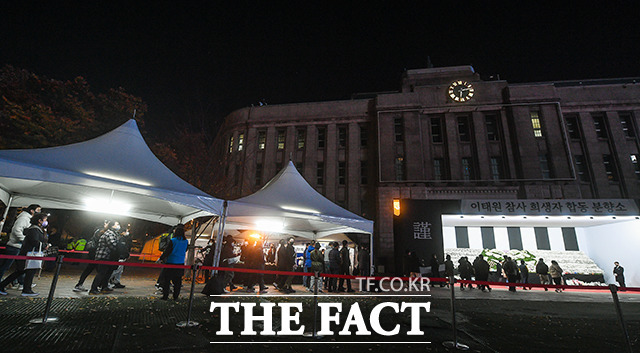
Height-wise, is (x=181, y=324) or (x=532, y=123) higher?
(x=532, y=123)

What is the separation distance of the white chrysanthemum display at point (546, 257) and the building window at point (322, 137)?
1315cm

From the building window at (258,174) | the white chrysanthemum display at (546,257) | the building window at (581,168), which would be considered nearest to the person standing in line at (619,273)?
the white chrysanthemum display at (546,257)

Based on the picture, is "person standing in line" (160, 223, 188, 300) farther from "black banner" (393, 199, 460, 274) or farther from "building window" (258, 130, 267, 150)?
"building window" (258, 130, 267, 150)

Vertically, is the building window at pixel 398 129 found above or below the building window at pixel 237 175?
above

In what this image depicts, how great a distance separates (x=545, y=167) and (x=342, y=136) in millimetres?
15552

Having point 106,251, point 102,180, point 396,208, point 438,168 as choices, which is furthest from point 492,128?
point 106,251

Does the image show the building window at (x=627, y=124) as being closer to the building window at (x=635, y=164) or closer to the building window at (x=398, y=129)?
the building window at (x=635, y=164)

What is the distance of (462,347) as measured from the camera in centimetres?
401

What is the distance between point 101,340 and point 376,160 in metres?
20.5

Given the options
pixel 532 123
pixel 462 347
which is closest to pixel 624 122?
pixel 532 123

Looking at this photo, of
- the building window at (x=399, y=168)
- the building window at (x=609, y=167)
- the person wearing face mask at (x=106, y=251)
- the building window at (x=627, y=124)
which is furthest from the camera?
the building window at (x=399, y=168)

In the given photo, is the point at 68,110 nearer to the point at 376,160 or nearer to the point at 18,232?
the point at 18,232

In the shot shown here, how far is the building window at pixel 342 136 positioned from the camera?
24198mm

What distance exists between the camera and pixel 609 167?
20.3 m
